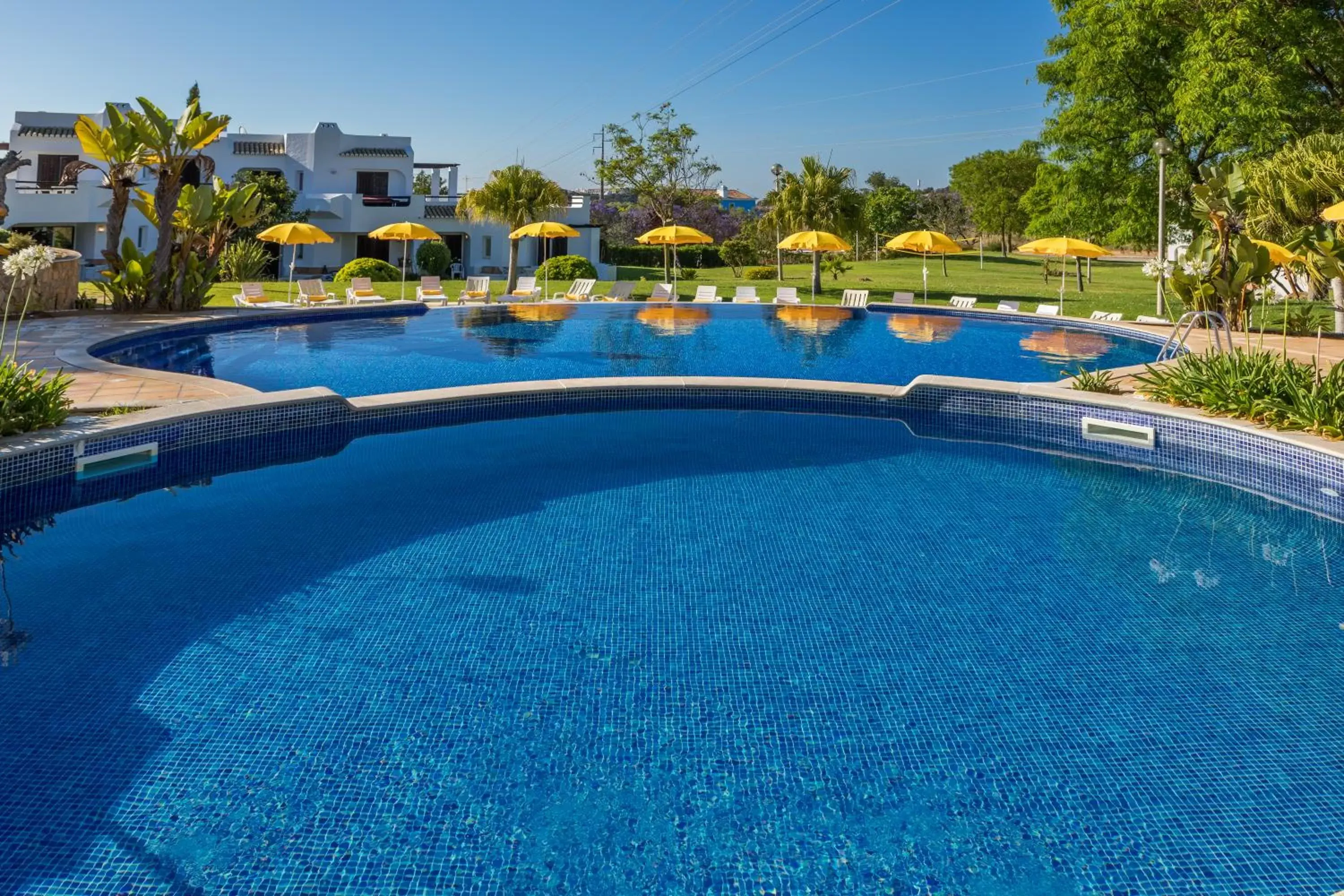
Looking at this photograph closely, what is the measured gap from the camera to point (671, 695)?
16.4ft

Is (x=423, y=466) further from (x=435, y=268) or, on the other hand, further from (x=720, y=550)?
(x=435, y=268)

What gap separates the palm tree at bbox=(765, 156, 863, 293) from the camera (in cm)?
3186

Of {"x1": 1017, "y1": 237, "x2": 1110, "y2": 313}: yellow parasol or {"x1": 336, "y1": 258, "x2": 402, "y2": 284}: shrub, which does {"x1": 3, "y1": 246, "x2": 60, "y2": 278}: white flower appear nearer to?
{"x1": 1017, "y1": 237, "x2": 1110, "y2": 313}: yellow parasol

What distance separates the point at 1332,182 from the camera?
18422mm

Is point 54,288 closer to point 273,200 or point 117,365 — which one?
point 117,365

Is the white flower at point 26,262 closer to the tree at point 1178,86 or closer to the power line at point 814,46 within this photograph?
the tree at point 1178,86

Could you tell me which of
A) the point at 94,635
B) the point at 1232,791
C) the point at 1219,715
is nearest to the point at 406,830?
the point at 94,635

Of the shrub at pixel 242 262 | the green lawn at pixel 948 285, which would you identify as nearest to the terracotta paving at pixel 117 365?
the green lawn at pixel 948 285

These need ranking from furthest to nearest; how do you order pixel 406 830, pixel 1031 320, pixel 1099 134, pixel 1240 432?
pixel 1099 134, pixel 1031 320, pixel 1240 432, pixel 406 830

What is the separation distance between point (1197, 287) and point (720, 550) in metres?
9.33

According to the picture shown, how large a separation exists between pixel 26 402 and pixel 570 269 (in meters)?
27.3

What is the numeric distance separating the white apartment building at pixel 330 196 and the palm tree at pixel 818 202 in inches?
504

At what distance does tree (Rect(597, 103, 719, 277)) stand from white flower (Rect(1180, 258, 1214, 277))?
30221 millimetres

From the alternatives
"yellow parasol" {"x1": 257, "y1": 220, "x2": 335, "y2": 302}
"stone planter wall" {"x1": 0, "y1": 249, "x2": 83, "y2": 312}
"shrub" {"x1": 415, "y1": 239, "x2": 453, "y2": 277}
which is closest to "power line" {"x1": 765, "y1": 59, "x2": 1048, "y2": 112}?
"shrub" {"x1": 415, "y1": 239, "x2": 453, "y2": 277}
